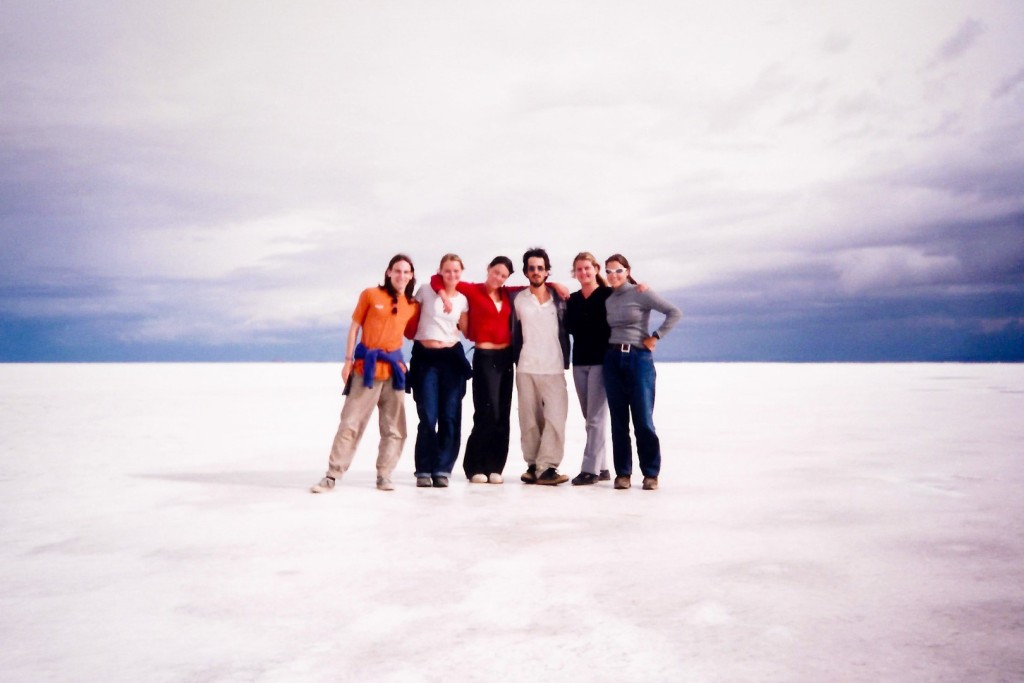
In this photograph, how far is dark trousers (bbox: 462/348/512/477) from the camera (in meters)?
6.32

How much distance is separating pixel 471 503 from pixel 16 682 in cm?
325

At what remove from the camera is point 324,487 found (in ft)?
19.3

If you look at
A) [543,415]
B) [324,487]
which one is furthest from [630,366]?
[324,487]

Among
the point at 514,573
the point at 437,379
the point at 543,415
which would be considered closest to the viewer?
the point at 514,573

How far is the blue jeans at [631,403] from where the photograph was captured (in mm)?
5996

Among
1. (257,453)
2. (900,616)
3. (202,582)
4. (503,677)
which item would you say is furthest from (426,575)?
(257,453)

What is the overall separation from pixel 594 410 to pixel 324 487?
2158 millimetres

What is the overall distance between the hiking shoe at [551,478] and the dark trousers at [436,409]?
0.73 meters

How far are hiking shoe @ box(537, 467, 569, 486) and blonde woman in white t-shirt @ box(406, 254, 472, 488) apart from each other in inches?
28.3

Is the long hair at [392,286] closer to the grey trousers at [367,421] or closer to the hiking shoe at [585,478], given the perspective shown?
the grey trousers at [367,421]

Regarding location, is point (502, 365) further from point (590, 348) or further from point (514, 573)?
point (514, 573)

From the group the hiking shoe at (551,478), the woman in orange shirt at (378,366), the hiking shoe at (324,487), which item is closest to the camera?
the hiking shoe at (324,487)

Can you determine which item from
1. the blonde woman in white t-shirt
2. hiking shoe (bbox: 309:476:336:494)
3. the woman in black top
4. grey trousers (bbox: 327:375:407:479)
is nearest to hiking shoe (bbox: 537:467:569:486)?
the woman in black top

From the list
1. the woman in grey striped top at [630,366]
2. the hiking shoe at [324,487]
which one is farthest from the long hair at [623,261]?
the hiking shoe at [324,487]
